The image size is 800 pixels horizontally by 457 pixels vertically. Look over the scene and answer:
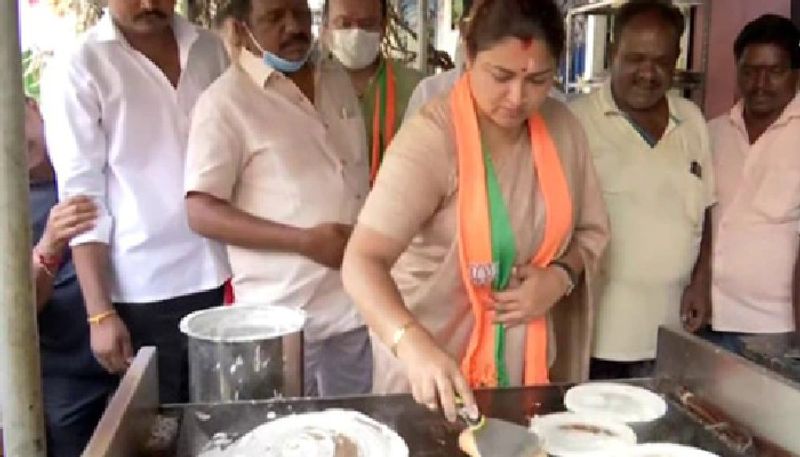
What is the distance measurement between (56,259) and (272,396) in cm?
67

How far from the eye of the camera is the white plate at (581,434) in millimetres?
1213

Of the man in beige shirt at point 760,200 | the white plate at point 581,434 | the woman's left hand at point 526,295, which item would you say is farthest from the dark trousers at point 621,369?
the white plate at point 581,434

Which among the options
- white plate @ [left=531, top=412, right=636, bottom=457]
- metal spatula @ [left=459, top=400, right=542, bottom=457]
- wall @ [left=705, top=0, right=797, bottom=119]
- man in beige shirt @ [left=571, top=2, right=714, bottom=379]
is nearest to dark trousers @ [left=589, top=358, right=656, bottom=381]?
man in beige shirt @ [left=571, top=2, right=714, bottom=379]

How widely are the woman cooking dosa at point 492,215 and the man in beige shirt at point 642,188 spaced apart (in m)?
0.25

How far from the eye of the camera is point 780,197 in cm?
204

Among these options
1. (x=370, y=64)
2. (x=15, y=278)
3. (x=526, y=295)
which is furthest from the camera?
(x=370, y=64)

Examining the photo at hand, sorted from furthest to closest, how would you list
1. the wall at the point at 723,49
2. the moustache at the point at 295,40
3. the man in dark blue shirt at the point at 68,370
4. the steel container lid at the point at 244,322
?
the wall at the point at 723,49
the man in dark blue shirt at the point at 68,370
the moustache at the point at 295,40
the steel container lid at the point at 244,322

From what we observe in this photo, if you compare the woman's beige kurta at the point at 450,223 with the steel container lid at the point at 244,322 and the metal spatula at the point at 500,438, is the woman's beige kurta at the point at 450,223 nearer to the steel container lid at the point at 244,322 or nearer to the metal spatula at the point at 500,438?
the steel container lid at the point at 244,322

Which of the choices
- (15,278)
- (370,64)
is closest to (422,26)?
(370,64)

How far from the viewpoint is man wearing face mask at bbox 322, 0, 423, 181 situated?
85.0 inches

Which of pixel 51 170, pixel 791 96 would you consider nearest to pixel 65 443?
pixel 51 170

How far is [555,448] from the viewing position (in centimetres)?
121

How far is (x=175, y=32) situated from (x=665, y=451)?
138 centimetres

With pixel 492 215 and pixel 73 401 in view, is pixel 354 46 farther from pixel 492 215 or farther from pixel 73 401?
pixel 73 401
